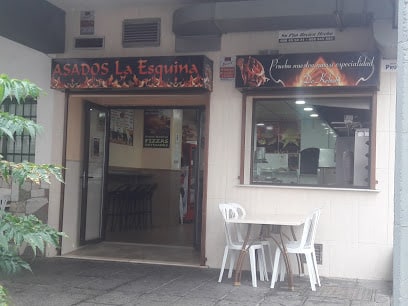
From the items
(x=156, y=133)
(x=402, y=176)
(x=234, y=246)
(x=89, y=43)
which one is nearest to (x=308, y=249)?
(x=234, y=246)

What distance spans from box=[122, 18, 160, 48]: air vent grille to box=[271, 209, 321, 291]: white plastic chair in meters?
3.22

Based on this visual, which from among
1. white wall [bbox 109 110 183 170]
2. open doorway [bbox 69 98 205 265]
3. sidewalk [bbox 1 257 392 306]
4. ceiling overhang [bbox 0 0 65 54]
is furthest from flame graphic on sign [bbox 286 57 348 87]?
white wall [bbox 109 110 183 170]

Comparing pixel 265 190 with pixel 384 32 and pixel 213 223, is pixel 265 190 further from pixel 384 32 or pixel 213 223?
pixel 384 32

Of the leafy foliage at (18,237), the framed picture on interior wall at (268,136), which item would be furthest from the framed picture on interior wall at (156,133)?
the leafy foliage at (18,237)

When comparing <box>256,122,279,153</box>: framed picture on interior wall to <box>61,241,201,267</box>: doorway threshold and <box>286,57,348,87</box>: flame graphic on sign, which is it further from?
<box>61,241,201,267</box>: doorway threshold

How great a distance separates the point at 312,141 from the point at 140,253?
304 centimetres

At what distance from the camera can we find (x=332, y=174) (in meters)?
7.00

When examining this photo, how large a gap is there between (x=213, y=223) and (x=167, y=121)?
14.9 feet

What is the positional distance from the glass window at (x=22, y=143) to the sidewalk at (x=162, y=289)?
5.80 ft

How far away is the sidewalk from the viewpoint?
5531 mm

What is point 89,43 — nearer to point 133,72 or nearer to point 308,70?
point 133,72

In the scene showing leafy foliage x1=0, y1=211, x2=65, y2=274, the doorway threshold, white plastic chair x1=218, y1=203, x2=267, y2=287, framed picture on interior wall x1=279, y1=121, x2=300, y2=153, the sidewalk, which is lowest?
the sidewalk

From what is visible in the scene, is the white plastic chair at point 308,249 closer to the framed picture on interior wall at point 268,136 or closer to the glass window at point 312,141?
the glass window at point 312,141

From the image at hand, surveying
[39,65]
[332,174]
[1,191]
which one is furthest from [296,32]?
[1,191]
